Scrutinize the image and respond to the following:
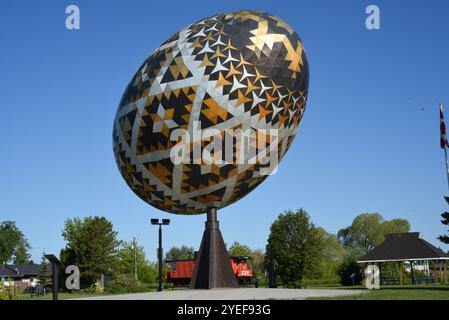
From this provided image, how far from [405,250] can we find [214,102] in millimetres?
29649

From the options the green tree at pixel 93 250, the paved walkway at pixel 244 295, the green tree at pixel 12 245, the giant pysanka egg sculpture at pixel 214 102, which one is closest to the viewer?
the paved walkway at pixel 244 295

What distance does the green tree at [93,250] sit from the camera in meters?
63.7

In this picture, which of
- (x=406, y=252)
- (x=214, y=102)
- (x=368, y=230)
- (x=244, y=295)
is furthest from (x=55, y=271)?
(x=368, y=230)

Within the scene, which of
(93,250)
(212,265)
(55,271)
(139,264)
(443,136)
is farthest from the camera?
(139,264)

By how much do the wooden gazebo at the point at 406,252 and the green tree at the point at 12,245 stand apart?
11801 cm

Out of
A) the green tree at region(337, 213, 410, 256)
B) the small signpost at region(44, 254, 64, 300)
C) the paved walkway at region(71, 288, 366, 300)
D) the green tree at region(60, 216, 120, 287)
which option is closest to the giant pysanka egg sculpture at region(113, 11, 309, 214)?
the paved walkway at region(71, 288, 366, 300)

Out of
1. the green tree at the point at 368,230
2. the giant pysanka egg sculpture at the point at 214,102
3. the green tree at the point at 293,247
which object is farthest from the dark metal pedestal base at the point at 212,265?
the green tree at the point at 368,230

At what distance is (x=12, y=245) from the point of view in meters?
147

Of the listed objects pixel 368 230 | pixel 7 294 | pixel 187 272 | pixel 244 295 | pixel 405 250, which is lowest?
pixel 244 295

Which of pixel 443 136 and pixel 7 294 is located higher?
pixel 443 136

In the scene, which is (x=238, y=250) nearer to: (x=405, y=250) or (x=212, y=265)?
(x=405, y=250)

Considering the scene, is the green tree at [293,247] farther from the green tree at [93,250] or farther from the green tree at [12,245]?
the green tree at [12,245]

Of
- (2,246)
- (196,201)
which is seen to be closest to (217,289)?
(196,201)

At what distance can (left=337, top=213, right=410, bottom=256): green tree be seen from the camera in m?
120
